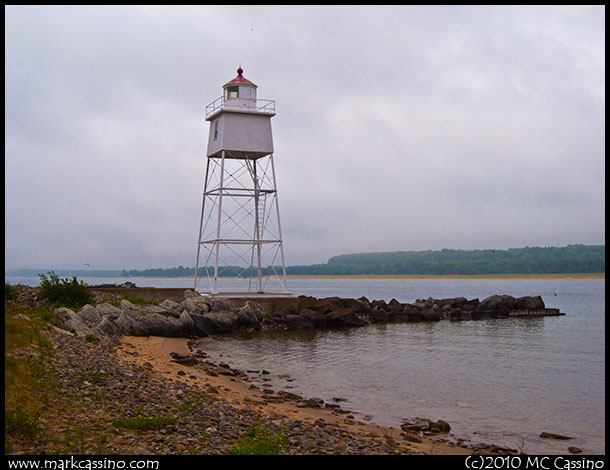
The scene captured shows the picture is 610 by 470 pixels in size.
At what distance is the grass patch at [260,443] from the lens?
8.22m

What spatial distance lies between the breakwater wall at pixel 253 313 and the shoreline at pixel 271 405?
293cm

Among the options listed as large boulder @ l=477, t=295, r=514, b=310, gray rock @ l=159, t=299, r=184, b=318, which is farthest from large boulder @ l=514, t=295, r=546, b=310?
gray rock @ l=159, t=299, r=184, b=318

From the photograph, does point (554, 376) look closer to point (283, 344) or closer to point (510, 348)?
point (510, 348)

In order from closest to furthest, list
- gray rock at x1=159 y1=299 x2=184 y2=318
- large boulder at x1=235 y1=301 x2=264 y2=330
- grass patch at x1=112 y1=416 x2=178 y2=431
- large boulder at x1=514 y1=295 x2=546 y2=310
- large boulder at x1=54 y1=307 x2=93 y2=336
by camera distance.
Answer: grass patch at x1=112 y1=416 x2=178 y2=431 < large boulder at x1=54 y1=307 x2=93 y2=336 < gray rock at x1=159 y1=299 x2=184 y2=318 < large boulder at x1=235 y1=301 x2=264 y2=330 < large boulder at x1=514 y1=295 x2=546 y2=310

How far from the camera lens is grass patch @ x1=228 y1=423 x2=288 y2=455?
8219 millimetres

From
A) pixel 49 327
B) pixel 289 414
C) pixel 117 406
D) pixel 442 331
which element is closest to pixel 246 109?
pixel 442 331

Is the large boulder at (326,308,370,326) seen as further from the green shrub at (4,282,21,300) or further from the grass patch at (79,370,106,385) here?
the grass patch at (79,370,106,385)

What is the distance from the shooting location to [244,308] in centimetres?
3381

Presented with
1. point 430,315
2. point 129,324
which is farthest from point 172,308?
point 430,315

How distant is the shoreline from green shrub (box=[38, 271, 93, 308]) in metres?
6.76

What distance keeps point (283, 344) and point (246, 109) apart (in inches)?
551

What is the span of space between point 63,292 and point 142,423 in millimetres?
20949

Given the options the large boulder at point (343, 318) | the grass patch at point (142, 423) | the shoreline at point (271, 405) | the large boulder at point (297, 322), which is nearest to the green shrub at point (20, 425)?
the grass patch at point (142, 423)

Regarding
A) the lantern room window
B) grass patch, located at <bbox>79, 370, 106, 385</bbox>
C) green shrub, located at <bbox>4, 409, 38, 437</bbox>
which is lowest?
grass patch, located at <bbox>79, 370, 106, 385</bbox>
